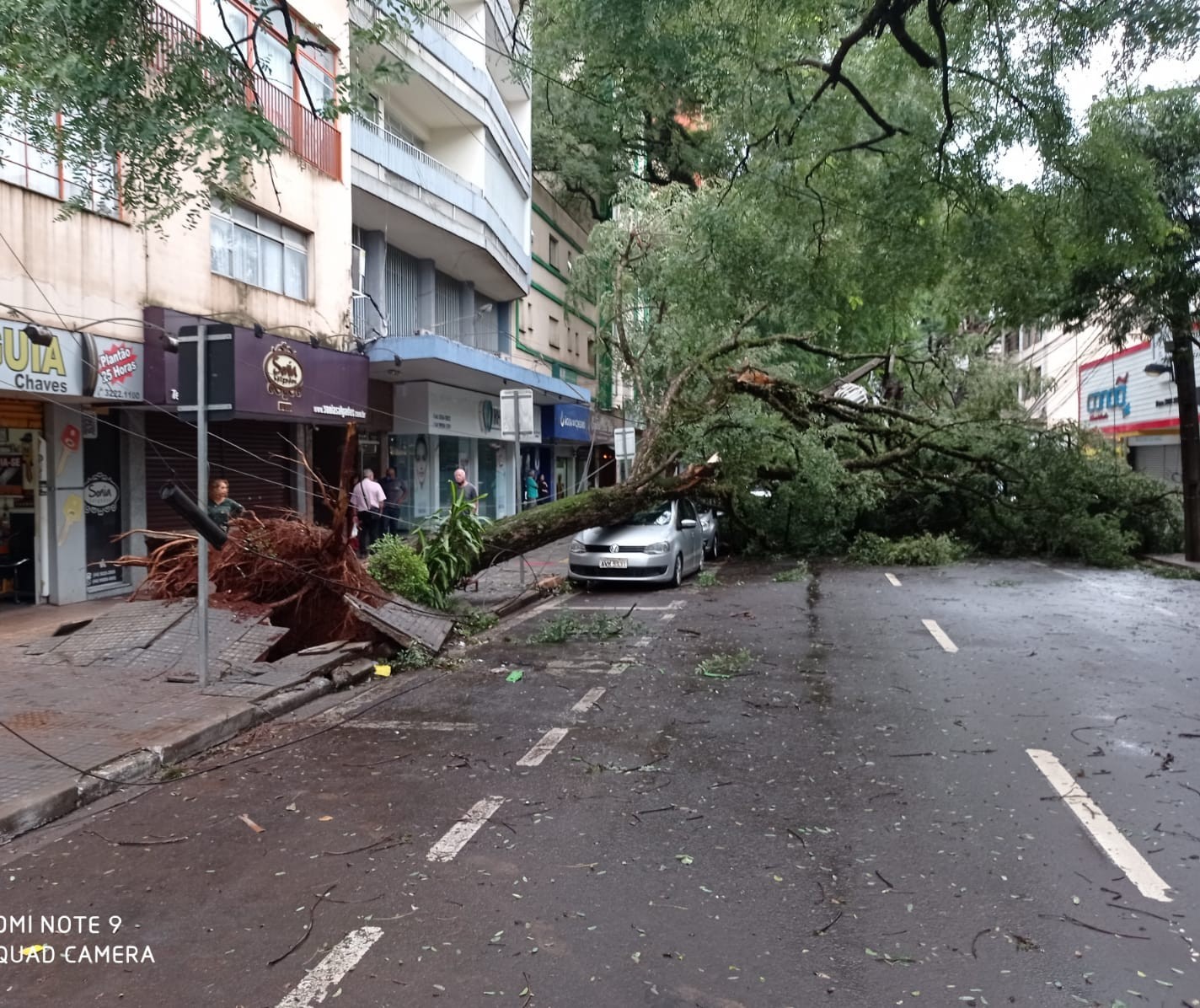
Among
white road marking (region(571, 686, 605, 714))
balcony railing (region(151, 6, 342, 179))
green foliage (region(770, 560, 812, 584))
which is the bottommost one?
white road marking (region(571, 686, 605, 714))

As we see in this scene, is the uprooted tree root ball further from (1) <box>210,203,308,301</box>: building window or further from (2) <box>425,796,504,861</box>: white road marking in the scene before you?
(1) <box>210,203,308,301</box>: building window

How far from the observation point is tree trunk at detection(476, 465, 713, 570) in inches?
520

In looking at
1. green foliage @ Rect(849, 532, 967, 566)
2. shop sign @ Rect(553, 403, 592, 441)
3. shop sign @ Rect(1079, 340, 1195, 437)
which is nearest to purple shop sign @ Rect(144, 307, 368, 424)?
green foliage @ Rect(849, 532, 967, 566)

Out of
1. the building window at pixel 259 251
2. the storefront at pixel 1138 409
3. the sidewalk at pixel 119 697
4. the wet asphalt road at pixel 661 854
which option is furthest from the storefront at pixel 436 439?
the storefront at pixel 1138 409

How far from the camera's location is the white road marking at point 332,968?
321 centimetres

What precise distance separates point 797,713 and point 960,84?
752cm

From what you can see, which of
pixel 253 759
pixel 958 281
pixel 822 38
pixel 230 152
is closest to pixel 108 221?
pixel 230 152

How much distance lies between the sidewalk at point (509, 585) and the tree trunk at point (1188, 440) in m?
12.1

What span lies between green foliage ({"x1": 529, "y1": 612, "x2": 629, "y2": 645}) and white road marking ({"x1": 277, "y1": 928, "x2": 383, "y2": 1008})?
266 inches

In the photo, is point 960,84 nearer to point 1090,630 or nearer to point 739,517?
point 1090,630

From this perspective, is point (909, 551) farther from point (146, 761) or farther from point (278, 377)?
point (146, 761)

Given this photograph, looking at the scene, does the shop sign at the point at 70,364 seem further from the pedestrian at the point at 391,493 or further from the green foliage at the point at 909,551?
Result: the green foliage at the point at 909,551

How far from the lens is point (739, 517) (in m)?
19.0

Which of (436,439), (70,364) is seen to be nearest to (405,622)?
(70,364)
